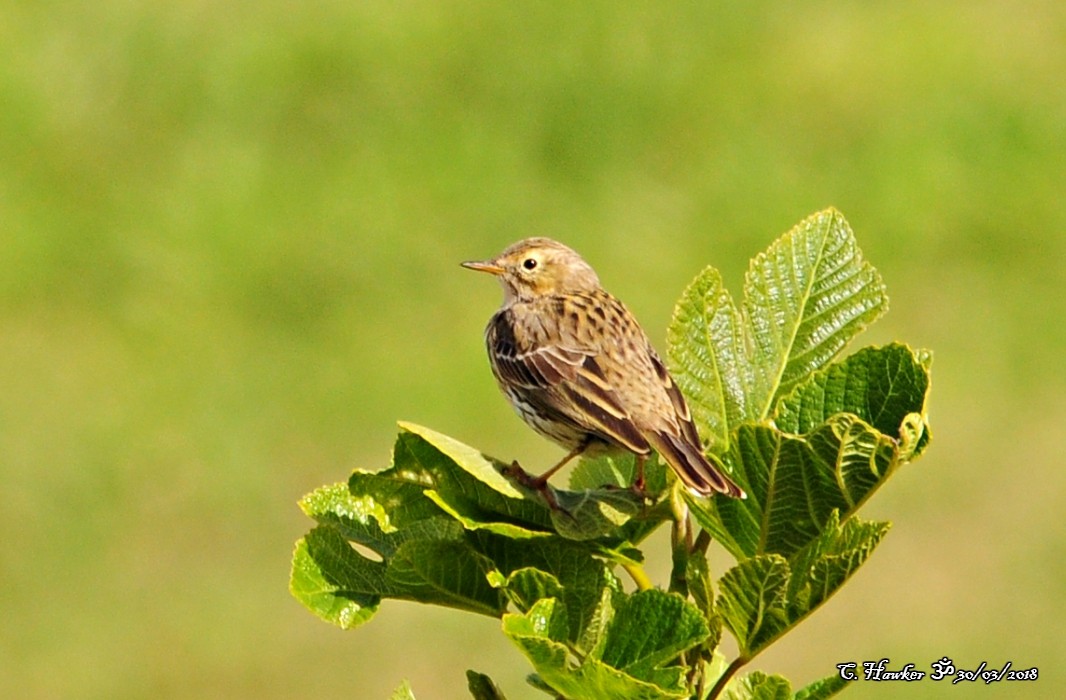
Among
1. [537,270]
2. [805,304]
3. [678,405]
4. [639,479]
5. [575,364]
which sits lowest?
[639,479]

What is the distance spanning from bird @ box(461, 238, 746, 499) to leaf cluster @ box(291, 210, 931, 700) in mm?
505

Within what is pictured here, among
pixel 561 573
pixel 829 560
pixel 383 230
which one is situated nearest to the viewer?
pixel 829 560

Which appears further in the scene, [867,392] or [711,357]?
[711,357]

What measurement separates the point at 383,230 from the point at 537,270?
8.03 metres

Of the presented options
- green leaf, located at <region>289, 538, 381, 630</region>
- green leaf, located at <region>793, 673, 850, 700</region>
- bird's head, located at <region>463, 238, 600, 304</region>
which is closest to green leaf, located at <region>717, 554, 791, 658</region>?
green leaf, located at <region>793, 673, 850, 700</region>

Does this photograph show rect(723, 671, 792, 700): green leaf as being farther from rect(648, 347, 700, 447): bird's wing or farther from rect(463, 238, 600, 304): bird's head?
rect(463, 238, 600, 304): bird's head

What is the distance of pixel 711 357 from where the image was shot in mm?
3926

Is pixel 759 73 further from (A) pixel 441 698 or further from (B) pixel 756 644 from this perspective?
(B) pixel 756 644

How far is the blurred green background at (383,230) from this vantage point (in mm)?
11742

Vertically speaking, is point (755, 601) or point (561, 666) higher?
point (755, 601)

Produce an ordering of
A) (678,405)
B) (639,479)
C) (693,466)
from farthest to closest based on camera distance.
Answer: (678,405), (639,479), (693,466)

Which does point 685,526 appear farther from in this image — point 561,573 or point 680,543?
point 561,573

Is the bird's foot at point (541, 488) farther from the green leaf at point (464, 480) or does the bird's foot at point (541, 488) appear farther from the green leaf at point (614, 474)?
the green leaf at point (614, 474)

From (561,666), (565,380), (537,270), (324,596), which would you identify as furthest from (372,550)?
(537,270)
